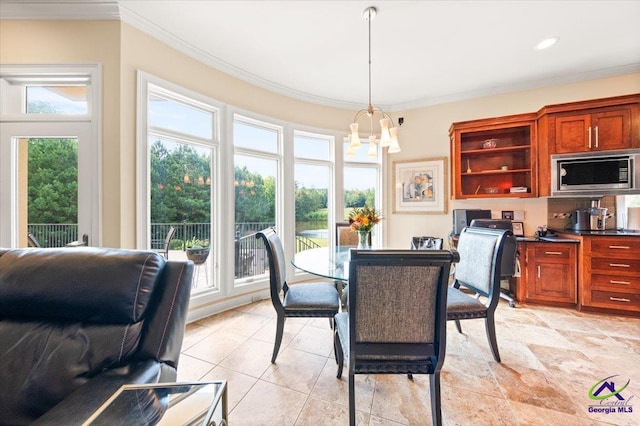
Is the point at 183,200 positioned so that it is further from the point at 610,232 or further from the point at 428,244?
the point at 610,232

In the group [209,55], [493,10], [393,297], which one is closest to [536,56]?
[493,10]

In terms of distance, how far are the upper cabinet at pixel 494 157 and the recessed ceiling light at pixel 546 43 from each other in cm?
87

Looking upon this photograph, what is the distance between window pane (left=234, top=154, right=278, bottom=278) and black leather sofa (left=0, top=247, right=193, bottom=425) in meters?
2.21

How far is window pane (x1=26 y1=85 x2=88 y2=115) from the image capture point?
2260 millimetres

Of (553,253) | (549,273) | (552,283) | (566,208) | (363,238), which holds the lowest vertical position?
(552,283)

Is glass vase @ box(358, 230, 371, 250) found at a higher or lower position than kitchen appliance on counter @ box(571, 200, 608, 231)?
lower

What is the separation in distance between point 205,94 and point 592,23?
153 inches

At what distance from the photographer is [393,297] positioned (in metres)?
1.25

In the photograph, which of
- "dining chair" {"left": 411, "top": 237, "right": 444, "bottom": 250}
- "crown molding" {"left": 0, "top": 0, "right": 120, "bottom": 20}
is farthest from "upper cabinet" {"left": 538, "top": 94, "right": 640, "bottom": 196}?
"crown molding" {"left": 0, "top": 0, "right": 120, "bottom": 20}

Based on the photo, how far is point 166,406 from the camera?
843 millimetres

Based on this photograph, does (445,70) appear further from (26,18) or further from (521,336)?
(26,18)

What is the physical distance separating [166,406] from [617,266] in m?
4.19

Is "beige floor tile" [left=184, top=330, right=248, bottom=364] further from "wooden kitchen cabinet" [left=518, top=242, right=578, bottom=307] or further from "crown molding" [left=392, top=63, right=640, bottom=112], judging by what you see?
"crown molding" [left=392, top=63, right=640, bottom=112]

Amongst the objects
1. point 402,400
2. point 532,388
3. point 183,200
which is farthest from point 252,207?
point 532,388
